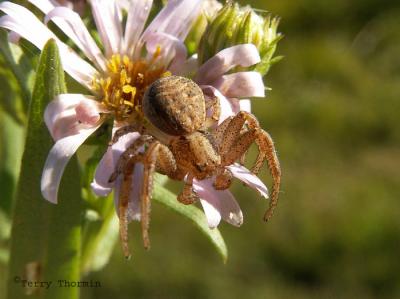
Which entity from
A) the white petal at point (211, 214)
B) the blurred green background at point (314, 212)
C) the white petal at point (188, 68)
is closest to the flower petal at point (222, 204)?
the white petal at point (211, 214)

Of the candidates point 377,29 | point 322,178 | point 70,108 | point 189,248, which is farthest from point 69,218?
point 377,29

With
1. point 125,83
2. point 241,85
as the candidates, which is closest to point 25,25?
point 125,83

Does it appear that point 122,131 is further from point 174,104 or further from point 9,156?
point 9,156

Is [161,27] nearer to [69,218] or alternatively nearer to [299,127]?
[69,218]

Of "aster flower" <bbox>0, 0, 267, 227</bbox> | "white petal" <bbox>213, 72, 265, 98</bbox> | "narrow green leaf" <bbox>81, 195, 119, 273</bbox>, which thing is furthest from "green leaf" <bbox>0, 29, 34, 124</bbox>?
"white petal" <bbox>213, 72, 265, 98</bbox>

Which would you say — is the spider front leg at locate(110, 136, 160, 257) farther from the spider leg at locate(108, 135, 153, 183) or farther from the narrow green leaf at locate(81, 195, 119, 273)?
the narrow green leaf at locate(81, 195, 119, 273)

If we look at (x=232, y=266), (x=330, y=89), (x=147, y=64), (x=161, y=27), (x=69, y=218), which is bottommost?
(x=330, y=89)
